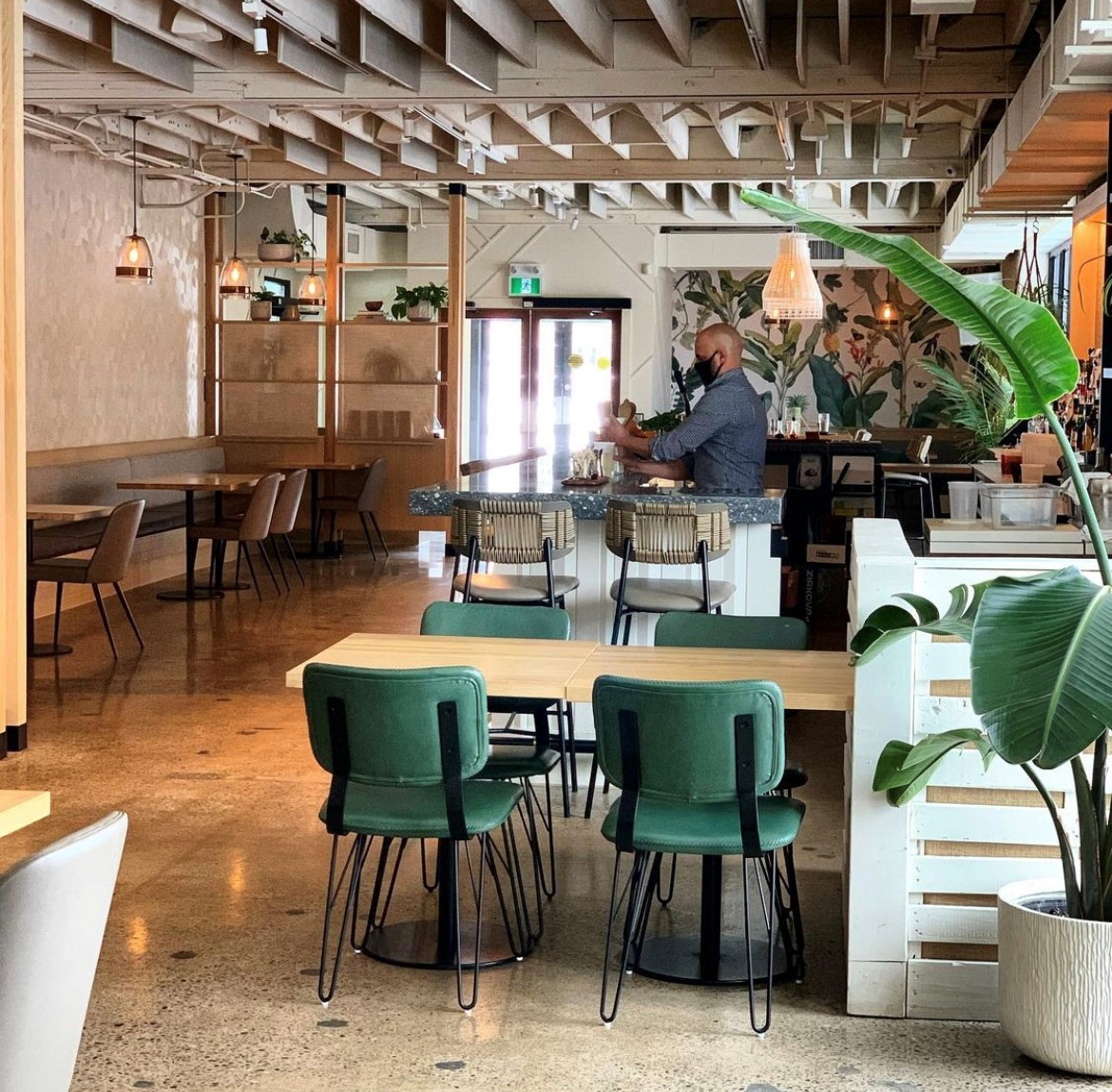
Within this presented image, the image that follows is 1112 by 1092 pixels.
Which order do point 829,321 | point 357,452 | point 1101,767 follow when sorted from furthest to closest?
point 829,321
point 357,452
point 1101,767

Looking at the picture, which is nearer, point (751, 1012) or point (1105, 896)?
point (1105, 896)

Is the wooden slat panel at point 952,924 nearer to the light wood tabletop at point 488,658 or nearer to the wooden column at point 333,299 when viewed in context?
the light wood tabletop at point 488,658

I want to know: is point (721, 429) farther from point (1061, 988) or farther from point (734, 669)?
point (1061, 988)

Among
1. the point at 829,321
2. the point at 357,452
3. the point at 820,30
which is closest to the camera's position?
the point at 820,30

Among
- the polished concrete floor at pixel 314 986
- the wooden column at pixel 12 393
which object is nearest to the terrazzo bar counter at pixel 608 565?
the polished concrete floor at pixel 314 986

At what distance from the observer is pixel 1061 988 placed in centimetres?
345

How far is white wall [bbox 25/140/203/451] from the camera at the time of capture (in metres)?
11.0

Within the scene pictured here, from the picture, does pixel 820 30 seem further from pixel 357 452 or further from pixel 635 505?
pixel 357 452

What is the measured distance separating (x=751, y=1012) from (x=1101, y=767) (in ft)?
3.52

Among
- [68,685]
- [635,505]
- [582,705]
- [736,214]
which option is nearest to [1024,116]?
[635,505]

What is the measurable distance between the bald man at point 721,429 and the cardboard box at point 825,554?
10.4ft

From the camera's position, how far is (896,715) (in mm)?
3857

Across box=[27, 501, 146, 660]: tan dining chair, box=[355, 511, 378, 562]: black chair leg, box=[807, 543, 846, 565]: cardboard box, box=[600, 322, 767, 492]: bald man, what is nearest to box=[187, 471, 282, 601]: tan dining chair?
box=[355, 511, 378, 562]: black chair leg

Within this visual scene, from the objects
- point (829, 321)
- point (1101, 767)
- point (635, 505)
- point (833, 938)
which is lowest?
point (833, 938)
